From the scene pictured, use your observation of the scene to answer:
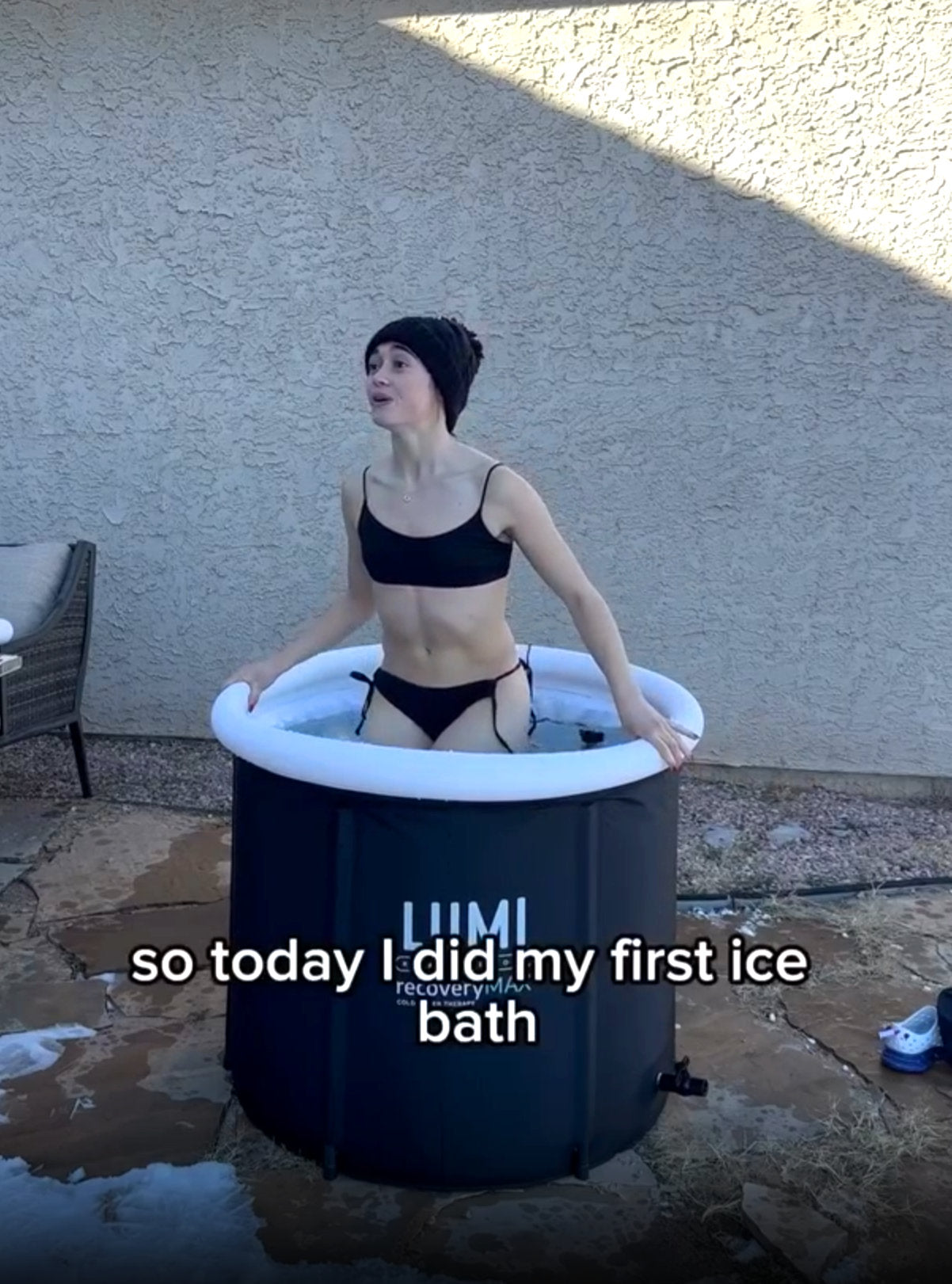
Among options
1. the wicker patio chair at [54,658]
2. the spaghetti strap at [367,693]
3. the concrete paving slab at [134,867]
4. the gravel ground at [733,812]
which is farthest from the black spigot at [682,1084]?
the wicker patio chair at [54,658]

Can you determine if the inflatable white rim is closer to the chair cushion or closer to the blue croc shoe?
the blue croc shoe

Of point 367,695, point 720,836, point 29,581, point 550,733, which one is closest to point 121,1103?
point 367,695

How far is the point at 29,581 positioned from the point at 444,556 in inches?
89.8

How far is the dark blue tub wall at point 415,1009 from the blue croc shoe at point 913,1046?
719 mm

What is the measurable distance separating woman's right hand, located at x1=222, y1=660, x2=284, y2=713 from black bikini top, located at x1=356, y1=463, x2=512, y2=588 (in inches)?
12.7

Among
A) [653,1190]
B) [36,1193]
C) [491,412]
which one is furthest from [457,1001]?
[491,412]

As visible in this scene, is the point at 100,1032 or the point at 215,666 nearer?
the point at 100,1032

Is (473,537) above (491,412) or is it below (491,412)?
below

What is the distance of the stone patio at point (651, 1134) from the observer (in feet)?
7.32

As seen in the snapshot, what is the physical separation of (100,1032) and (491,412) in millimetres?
2820

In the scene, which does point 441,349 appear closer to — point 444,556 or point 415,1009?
point 444,556

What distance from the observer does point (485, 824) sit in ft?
7.33

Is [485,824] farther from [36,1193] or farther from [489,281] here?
[489,281]

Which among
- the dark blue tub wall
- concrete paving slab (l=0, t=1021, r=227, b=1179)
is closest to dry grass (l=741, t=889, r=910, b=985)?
the dark blue tub wall
